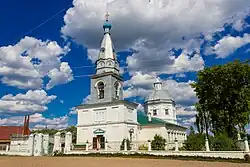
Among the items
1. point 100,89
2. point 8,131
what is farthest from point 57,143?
point 8,131

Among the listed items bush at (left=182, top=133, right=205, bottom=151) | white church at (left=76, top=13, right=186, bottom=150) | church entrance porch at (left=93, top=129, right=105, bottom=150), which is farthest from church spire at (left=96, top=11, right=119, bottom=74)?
bush at (left=182, top=133, right=205, bottom=151)

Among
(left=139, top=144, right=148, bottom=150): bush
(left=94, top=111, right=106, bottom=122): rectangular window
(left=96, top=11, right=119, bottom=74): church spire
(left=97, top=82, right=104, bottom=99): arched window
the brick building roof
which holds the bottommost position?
(left=139, top=144, right=148, bottom=150): bush

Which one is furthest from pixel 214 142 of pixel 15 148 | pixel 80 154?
pixel 15 148

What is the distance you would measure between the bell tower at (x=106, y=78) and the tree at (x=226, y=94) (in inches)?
449

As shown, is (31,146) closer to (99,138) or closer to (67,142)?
(67,142)

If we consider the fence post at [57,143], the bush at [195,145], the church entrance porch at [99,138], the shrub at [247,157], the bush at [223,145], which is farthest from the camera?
the church entrance porch at [99,138]

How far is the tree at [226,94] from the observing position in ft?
81.7

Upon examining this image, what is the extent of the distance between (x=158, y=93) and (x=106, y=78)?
22345 mm

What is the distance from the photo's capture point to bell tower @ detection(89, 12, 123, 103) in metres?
33.8

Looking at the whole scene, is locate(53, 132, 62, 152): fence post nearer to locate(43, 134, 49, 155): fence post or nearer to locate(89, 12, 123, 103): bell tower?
locate(43, 134, 49, 155): fence post

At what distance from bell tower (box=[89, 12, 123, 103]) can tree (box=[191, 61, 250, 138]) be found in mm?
11415

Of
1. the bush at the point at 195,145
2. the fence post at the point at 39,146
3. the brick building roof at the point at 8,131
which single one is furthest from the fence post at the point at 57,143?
the brick building roof at the point at 8,131

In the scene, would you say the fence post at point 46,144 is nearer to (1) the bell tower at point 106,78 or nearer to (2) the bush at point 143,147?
(1) the bell tower at point 106,78

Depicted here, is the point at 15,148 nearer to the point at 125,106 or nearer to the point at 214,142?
the point at 125,106
